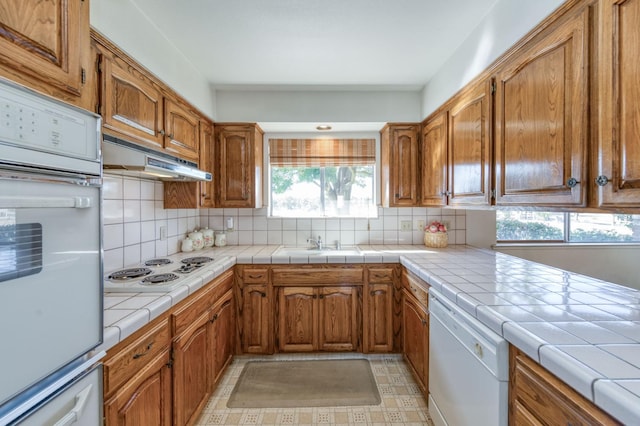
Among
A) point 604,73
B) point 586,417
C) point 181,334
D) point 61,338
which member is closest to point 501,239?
point 604,73

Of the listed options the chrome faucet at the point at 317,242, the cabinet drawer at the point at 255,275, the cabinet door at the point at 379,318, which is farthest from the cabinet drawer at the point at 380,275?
the cabinet drawer at the point at 255,275

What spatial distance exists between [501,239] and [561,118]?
2094 millimetres

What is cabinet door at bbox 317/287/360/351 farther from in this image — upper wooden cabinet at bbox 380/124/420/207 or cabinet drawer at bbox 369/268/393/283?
upper wooden cabinet at bbox 380/124/420/207

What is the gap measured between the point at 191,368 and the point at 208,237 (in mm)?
1352

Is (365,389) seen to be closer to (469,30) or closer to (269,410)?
(269,410)

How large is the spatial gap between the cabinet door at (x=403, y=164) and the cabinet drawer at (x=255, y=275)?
135cm

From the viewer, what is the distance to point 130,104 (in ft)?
4.73

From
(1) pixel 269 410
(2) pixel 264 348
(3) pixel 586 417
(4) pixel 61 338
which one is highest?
(4) pixel 61 338

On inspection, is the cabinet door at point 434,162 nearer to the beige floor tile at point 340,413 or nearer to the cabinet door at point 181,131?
the beige floor tile at point 340,413

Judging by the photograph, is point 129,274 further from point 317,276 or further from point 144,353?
point 317,276

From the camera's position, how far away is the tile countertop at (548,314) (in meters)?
0.69

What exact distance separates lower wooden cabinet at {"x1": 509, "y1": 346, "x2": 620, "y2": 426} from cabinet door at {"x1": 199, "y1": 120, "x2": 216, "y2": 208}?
2202 mm

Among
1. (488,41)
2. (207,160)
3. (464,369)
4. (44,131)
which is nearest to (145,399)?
(44,131)

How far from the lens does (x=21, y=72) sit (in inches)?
26.3
